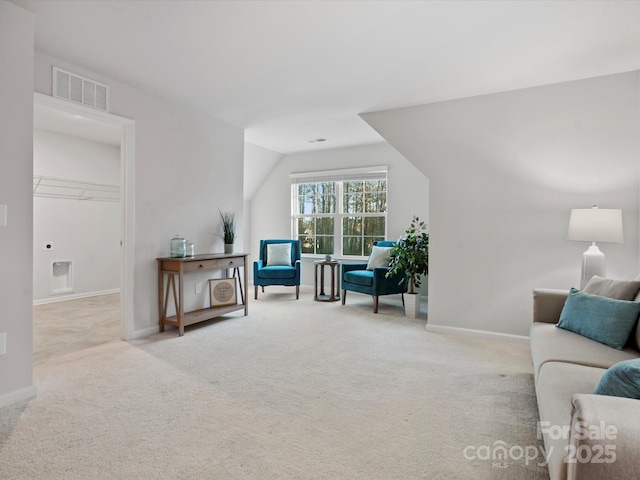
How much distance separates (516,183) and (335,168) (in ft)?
10.9

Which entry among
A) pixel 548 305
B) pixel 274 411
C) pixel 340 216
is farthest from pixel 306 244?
pixel 274 411

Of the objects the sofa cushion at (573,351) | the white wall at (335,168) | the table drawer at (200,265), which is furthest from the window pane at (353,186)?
the sofa cushion at (573,351)

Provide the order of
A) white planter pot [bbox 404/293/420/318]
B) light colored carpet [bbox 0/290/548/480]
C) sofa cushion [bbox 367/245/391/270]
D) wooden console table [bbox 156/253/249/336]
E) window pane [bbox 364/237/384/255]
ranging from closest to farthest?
light colored carpet [bbox 0/290/548/480] < wooden console table [bbox 156/253/249/336] < white planter pot [bbox 404/293/420/318] < sofa cushion [bbox 367/245/391/270] < window pane [bbox 364/237/384/255]

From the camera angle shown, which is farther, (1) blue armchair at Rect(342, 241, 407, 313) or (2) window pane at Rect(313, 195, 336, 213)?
(2) window pane at Rect(313, 195, 336, 213)

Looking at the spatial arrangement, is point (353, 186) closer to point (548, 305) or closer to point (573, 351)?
point (548, 305)

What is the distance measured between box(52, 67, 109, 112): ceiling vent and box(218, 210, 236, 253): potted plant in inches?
71.2

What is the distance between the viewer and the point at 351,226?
6.42m

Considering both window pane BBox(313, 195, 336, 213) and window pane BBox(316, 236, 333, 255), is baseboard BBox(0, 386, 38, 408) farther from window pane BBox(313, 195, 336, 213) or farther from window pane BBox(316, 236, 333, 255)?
window pane BBox(313, 195, 336, 213)

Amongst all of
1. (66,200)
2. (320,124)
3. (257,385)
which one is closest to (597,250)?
(257,385)

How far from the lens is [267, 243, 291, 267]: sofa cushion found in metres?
5.99

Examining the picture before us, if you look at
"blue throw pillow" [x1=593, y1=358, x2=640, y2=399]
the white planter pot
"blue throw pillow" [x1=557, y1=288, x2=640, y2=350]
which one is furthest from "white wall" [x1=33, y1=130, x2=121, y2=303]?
"blue throw pillow" [x1=593, y1=358, x2=640, y2=399]

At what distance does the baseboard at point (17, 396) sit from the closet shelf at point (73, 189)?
12.9ft

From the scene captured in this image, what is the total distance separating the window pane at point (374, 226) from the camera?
241 inches

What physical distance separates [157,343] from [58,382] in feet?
3.14
